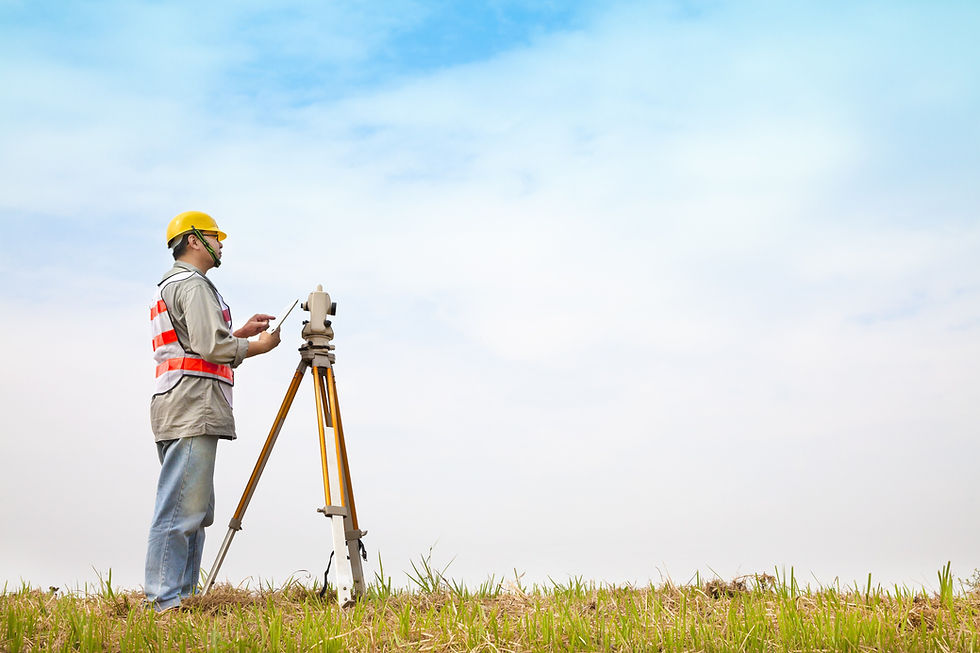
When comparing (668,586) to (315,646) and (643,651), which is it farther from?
(315,646)

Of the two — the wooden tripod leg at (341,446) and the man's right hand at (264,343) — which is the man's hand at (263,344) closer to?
the man's right hand at (264,343)

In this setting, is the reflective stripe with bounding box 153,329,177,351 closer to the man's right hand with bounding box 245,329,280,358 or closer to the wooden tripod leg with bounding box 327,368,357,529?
the man's right hand with bounding box 245,329,280,358

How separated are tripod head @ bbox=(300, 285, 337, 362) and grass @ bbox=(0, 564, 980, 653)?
1.85 m

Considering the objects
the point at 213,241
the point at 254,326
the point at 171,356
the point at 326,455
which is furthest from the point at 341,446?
the point at 213,241

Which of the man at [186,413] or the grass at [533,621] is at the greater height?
the man at [186,413]

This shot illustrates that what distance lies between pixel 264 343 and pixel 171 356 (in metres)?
0.72

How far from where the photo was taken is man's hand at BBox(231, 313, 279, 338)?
7.15 meters

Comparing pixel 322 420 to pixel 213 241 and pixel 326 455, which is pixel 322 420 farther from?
pixel 213 241

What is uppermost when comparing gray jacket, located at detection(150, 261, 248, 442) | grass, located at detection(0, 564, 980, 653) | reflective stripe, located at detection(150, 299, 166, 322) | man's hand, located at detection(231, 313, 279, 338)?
reflective stripe, located at detection(150, 299, 166, 322)

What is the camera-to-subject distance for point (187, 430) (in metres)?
6.63

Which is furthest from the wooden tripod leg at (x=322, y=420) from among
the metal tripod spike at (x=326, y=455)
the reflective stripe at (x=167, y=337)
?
the reflective stripe at (x=167, y=337)

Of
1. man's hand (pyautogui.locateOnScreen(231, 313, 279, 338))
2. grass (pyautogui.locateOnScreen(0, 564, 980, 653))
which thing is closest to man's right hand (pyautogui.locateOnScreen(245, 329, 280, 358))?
man's hand (pyautogui.locateOnScreen(231, 313, 279, 338))

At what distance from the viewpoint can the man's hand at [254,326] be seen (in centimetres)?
715

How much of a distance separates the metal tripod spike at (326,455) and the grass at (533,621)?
0.25 metres
